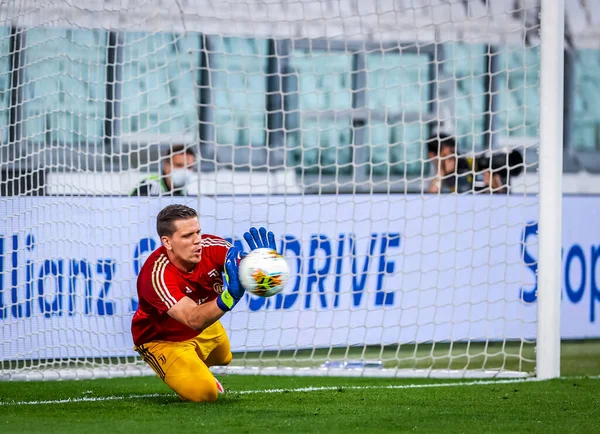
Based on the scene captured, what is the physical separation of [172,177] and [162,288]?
3099 mm

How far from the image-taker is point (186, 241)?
5578mm

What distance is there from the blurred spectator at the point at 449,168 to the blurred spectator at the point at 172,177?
1932 millimetres

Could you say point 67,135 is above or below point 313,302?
above

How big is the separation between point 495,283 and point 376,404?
7.80ft

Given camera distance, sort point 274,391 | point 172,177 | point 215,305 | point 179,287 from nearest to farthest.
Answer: point 215,305
point 179,287
point 274,391
point 172,177

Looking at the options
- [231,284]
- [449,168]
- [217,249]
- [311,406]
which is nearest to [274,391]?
[311,406]

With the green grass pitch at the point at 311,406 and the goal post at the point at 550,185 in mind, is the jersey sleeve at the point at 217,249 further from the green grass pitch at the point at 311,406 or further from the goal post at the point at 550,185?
the goal post at the point at 550,185

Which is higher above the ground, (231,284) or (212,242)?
(212,242)

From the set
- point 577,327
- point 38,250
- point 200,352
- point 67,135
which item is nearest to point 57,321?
point 38,250

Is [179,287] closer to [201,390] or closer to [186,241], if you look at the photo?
[186,241]

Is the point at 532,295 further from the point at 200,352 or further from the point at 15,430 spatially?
the point at 15,430

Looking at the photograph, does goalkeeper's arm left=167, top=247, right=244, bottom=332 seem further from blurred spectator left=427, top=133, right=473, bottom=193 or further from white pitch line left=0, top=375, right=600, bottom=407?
blurred spectator left=427, top=133, right=473, bottom=193

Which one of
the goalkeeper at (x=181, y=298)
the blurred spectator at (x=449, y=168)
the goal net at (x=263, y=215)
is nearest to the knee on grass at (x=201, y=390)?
the goalkeeper at (x=181, y=298)

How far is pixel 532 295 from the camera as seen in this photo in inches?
336
